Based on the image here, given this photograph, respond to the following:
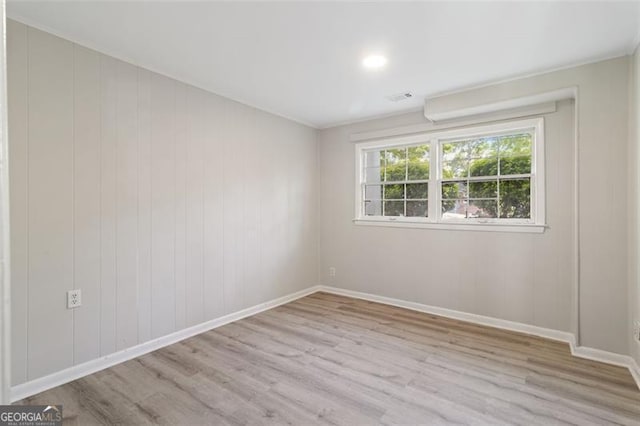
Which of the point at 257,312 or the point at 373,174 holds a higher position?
the point at 373,174

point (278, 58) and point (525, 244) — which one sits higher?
point (278, 58)

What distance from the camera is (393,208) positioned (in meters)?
4.29

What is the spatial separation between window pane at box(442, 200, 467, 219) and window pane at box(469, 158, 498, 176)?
1.20ft

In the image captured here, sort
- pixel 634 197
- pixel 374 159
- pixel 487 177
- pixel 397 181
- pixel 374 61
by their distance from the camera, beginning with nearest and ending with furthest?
1. pixel 634 197
2. pixel 374 61
3. pixel 487 177
4. pixel 397 181
5. pixel 374 159

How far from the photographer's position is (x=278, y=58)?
265cm

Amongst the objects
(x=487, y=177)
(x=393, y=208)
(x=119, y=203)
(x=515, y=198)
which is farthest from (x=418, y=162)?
(x=119, y=203)

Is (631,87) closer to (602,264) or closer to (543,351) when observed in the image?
(602,264)

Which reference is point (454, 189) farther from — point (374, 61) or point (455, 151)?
point (374, 61)

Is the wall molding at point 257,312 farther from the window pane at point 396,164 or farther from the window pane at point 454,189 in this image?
the window pane at point 396,164

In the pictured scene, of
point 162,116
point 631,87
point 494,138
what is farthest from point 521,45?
point 162,116

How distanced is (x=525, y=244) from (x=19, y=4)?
4.50 m

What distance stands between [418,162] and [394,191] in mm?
494

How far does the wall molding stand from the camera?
7.33 ft

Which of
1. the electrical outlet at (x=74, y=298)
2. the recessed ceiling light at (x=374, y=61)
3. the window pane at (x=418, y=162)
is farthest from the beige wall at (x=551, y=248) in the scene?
the electrical outlet at (x=74, y=298)
